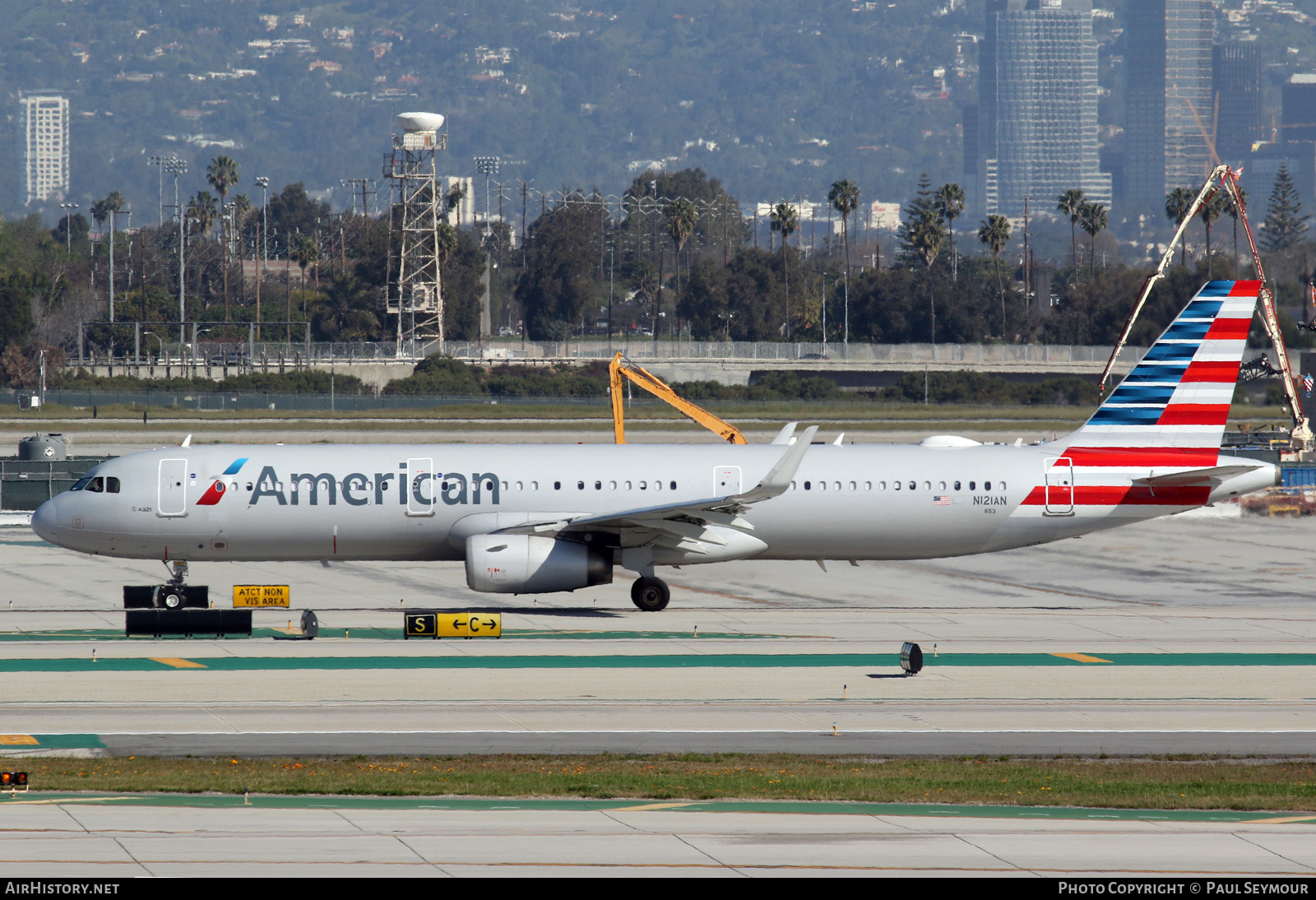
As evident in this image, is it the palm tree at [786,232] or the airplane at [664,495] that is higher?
the palm tree at [786,232]

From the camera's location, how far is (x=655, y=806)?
1953 cm

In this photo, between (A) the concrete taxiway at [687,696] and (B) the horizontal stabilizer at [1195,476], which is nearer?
(A) the concrete taxiway at [687,696]

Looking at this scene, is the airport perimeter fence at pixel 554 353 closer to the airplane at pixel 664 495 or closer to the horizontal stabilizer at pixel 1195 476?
the airplane at pixel 664 495

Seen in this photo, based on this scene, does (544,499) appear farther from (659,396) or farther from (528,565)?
(659,396)

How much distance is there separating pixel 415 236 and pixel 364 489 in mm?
136114

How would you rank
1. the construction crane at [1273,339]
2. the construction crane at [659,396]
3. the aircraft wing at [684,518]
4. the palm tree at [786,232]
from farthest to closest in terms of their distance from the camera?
the palm tree at [786,232]
the construction crane at [1273,339]
the construction crane at [659,396]
the aircraft wing at [684,518]

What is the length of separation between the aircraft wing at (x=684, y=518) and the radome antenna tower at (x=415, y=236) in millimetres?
115868

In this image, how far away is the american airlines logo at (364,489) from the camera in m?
36.8

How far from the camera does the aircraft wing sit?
35094 millimetres

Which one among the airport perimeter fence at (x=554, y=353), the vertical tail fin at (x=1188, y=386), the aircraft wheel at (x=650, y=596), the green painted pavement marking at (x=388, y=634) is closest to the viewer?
the green painted pavement marking at (x=388, y=634)

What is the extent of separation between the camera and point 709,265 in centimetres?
18025

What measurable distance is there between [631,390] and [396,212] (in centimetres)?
5667

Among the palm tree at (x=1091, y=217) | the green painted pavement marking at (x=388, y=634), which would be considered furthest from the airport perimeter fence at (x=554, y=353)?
the green painted pavement marking at (x=388, y=634)

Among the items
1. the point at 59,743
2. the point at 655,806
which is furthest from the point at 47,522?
the point at 655,806
